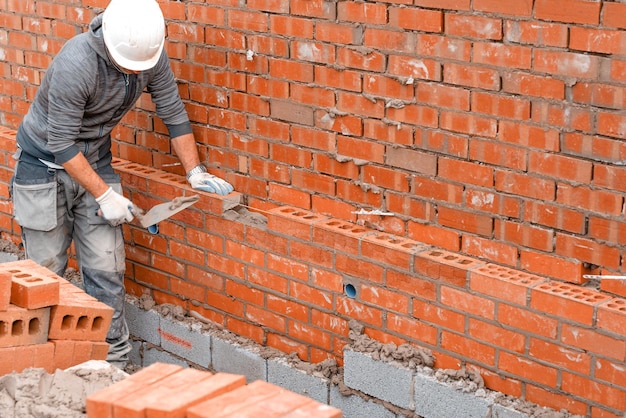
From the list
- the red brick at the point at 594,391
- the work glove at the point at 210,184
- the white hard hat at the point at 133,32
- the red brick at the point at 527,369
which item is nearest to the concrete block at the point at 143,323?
the work glove at the point at 210,184

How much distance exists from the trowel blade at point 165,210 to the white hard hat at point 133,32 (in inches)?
29.4

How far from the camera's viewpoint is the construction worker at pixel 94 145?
4.92 metres

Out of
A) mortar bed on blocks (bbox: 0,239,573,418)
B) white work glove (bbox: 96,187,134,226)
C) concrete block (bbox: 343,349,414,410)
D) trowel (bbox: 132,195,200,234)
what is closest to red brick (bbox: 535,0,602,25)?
mortar bed on blocks (bbox: 0,239,573,418)

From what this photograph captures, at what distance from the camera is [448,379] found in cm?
449

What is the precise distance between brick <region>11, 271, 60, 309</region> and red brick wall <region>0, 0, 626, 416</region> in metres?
1.18

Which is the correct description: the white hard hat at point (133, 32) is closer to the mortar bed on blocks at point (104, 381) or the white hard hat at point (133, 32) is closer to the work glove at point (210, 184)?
the work glove at point (210, 184)

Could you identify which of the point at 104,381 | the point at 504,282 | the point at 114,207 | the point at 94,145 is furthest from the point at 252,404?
the point at 94,145

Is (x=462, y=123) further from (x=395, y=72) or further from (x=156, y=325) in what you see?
(x=156, y=325)

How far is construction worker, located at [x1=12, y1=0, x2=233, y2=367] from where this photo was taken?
16.1 ft

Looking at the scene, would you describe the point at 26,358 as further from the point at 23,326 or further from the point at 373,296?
the point at 373,296

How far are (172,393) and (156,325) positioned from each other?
7.86 feet

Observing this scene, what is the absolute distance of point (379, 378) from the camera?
4715mm

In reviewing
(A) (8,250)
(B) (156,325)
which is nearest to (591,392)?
(B) (156,325)

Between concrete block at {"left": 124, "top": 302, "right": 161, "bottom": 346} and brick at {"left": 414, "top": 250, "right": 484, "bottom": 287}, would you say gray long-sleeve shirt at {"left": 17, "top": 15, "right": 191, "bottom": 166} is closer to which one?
concrete block at {"left": 124, "top": 302, "right": 161, "bottom": 346}
